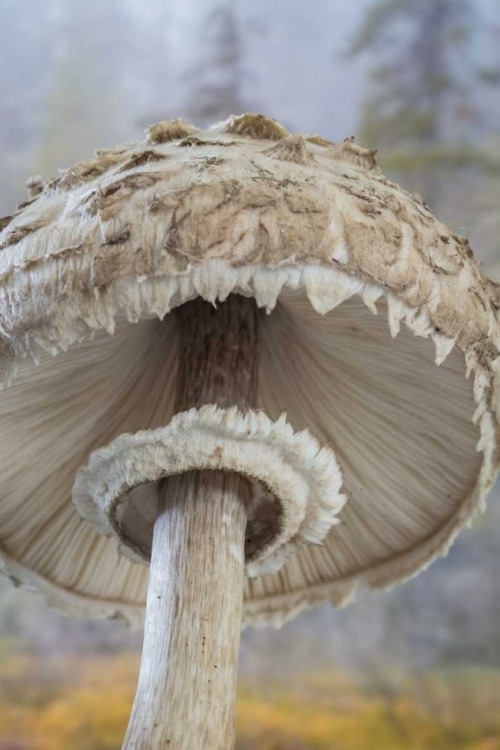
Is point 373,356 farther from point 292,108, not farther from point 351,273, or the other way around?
point 292,108

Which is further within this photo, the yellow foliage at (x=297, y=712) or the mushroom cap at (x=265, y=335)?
the yellow foliage at (x=297, y=712)

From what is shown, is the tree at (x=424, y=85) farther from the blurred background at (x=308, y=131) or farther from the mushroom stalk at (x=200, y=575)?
the mushroom stalk at (x=200, y=575)

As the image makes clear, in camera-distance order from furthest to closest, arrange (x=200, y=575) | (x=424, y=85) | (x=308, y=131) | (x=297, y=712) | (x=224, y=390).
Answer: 1. (x=308, y=131)
2. (x=424, y=85)
3. (x=297, y=712)
4. (x=224, y=390)
5. (x=200, y=575)

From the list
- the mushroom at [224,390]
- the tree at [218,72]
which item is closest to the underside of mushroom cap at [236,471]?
the mushroom at [224,390]

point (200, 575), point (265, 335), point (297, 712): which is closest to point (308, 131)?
point (265, 335)

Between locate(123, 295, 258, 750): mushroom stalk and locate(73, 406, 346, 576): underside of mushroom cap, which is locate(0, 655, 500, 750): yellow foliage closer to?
locate(73, 406, 346, 576): underside of mushroom cap

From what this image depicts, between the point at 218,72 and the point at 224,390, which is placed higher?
the point at 218,72

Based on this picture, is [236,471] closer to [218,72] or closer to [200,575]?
[200,575]
